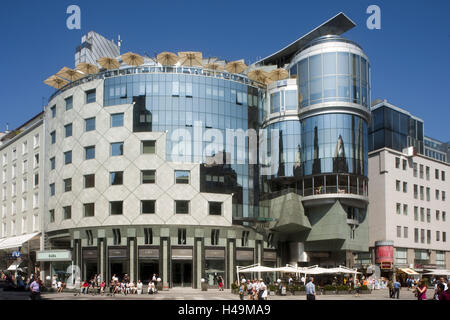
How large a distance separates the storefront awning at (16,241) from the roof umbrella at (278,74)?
1562 inches

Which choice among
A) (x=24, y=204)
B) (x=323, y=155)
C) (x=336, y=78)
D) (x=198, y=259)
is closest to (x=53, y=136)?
(x=24, y=204)

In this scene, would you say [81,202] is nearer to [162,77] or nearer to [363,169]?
[162,77]

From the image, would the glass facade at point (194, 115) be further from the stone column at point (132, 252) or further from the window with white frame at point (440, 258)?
the window with white frame at point (440, 258)

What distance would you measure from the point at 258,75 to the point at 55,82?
2841 centimetres

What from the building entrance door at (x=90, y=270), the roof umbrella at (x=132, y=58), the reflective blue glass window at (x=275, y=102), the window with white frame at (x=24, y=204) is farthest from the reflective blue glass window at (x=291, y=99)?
the window with white frame at (x=24, y=204)

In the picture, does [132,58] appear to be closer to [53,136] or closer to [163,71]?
[163,71]

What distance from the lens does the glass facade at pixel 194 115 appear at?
65625 millimetres

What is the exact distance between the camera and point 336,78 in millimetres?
65312

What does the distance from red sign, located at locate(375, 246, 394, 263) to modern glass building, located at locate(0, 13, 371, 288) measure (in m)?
10.5

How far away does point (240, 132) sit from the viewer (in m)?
68.7

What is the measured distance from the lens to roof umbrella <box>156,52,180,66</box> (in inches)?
2662

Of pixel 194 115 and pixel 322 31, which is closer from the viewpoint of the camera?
pixel 194 115

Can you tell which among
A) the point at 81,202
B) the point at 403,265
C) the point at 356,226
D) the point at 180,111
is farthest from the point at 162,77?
the point at 403,265

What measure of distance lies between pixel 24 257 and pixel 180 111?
34.2m
